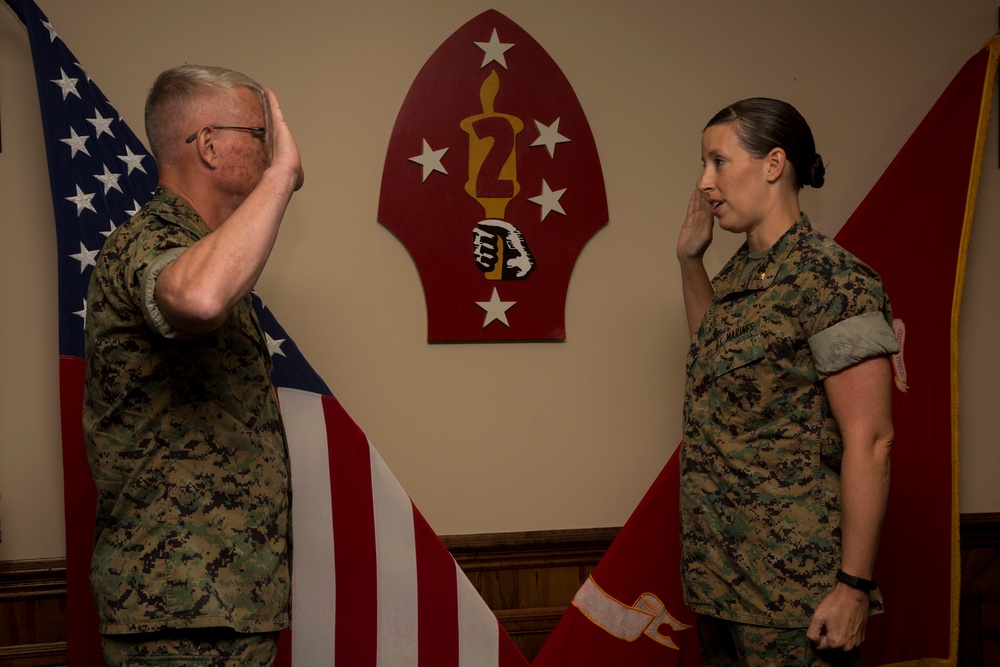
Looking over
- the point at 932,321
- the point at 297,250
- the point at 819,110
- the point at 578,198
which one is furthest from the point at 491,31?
the point at 932,321

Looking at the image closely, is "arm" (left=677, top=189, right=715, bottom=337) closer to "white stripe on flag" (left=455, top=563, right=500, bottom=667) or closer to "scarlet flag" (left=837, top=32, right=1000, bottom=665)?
"scarlet flag" (left=837, top=32, right=1000, bottom=665)

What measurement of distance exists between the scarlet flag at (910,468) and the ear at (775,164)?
87 centimetres

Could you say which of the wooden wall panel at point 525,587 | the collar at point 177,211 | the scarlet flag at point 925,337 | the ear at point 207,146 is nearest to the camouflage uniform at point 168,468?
the collar at point 177,211

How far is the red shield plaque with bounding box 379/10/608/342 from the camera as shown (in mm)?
2381

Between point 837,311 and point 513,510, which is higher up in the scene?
point 837,311

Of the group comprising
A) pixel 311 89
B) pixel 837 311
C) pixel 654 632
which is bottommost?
pixel 654 632

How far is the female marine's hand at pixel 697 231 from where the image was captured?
199 cm

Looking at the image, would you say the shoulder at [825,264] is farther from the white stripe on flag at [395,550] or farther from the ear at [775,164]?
the white stripe on flag at [395,550]

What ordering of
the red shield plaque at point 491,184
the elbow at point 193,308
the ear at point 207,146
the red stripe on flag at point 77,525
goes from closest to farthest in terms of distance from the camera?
the elbow at point 193,308
the ear at point 207,146
the red stripe on flag at point 77,525
the red shield plaque at point 491,184

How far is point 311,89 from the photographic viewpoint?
7.67 ft

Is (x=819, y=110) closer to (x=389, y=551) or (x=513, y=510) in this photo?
(x=513, y=510)

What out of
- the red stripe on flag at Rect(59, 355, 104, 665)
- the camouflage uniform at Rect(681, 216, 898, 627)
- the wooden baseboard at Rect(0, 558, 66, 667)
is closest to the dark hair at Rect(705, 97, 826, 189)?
the camouflage uniform at Rect(681, 216, 898, 627)

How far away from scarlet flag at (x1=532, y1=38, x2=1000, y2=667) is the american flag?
0.98ft

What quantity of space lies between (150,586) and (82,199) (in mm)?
1174
